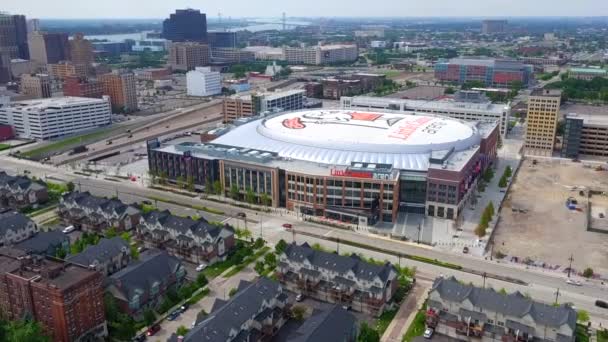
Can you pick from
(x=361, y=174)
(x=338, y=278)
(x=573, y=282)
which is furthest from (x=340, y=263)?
(x=573, y=282)

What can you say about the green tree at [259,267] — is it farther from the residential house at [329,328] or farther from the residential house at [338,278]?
the residential house at [329,328]

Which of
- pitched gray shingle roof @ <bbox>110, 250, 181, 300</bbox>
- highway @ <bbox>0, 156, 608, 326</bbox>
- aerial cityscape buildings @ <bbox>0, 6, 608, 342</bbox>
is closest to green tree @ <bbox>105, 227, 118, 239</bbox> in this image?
aerial cityscape buildings @ <bbox>0, 6, 608, 342</bbox>

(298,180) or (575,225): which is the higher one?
(298,180)

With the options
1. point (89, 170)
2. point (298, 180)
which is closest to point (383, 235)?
point (298, 180)

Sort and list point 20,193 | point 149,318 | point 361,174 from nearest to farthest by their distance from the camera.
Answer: point 149,318, point 361,174, point 20,193

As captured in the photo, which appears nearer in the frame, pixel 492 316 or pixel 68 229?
pixel 492 316

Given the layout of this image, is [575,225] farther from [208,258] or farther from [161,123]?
[161,123]

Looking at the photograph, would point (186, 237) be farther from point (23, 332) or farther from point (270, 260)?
point (23, 332)

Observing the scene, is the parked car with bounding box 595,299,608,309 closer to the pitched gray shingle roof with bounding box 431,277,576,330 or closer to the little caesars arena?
the pitched gray shingle roof with bounding box 431,277,576,330
